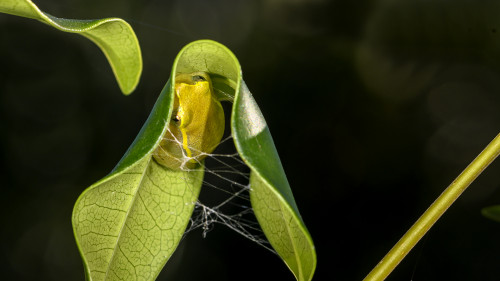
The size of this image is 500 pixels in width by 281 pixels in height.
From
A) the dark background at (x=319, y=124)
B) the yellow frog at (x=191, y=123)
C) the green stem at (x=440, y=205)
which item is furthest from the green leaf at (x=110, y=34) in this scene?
the dark background at (x=319, y=124)

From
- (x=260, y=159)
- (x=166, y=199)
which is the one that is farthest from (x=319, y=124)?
(x=260, y=159)

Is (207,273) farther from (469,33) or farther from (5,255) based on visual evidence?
(469,33)

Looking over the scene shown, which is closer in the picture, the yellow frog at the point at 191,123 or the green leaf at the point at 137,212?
the green leaf at the point at 137,212

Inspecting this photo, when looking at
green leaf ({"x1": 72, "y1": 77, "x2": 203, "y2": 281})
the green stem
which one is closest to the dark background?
green leaf ({"x1": 72, "y1": 77, "x2": 203, "y2": 281})

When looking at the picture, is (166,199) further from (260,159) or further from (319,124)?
(319,124)

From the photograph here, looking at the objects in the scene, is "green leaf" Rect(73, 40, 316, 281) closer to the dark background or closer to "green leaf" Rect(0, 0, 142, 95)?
"green leaf" Rect(0, 0, 142, 95)

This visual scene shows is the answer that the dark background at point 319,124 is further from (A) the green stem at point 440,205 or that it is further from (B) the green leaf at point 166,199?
(A) the green stem at point 440,205

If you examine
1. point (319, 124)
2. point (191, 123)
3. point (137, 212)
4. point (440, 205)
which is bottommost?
point (319, 124)
